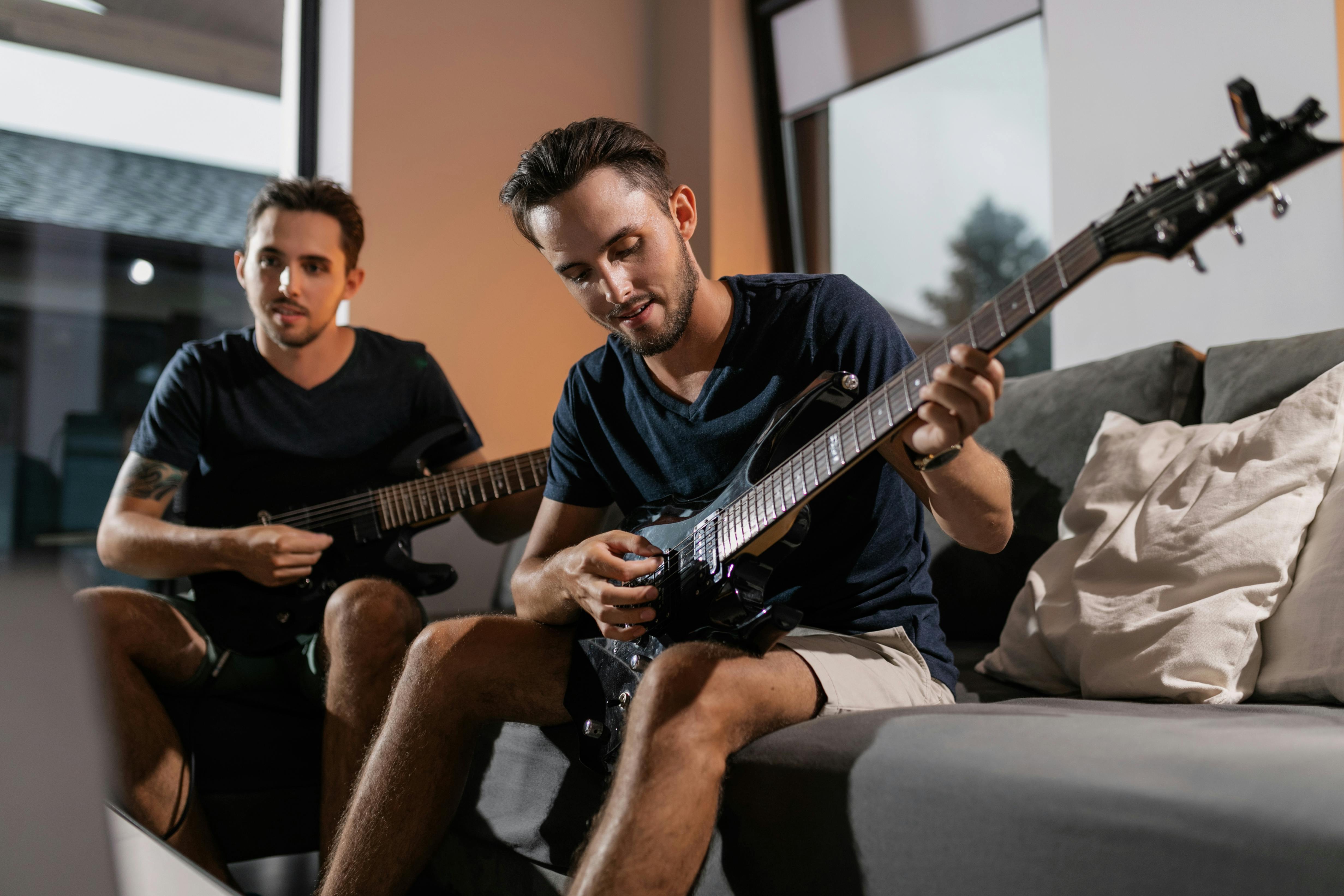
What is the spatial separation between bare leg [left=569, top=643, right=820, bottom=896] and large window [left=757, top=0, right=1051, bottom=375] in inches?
68.0

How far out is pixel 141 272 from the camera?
109 inches

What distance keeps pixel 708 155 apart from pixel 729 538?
82.1 inches

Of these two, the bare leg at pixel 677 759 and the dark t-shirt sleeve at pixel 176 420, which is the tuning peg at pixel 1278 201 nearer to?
the bare leg at pixel 677 759

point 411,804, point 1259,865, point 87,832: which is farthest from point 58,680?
point 411,804

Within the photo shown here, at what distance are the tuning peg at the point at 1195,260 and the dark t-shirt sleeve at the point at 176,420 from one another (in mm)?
1789

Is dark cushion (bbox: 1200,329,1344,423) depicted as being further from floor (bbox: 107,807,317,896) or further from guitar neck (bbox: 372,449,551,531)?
floor (bbox: 107,807,317,896)

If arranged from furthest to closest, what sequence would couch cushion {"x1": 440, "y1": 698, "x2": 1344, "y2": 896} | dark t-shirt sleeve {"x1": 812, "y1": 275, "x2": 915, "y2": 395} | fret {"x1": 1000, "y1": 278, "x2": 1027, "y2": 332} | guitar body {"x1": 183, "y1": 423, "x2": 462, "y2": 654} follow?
1. guitar body {"x1": 183, "y1": 423, "x2": 462, "y2": 654}
2. dark t-shirt sleeve {"x1": 812, "y1": 275, "x2": 915, "y2": 395}
3. fret {"x1": 1000, "y1": 278, "x2": 1027, "y2": 332}
4. couch cushion {"x1": 440, "y1": 698, "x2": 1344, "y2": 896}

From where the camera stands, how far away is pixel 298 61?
2.83m

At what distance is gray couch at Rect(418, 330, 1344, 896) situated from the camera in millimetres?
702

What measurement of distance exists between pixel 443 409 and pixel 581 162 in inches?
35.0

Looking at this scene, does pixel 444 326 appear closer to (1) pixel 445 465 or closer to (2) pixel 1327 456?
(1) pixel 445 465

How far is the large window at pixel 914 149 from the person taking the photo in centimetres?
254

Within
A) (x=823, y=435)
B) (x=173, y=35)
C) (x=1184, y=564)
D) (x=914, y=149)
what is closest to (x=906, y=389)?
(x=823, y=435)

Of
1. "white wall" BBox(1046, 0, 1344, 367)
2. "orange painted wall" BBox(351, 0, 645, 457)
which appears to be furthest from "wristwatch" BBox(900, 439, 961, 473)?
"orange painted wall" BBox(351, 0, 645, 457)
